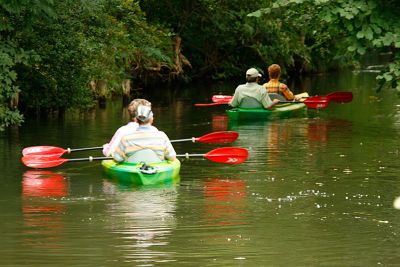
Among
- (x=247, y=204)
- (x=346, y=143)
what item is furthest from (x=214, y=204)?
(x=346, y=143)

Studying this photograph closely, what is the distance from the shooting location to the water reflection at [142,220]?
9.93m

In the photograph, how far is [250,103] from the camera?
22.4m

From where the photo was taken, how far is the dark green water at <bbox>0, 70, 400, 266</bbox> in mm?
9914

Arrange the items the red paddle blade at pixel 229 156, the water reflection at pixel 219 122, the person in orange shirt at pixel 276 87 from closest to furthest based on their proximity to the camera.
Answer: the red paddle blade at pixel 229 156, the water reflection at pixel 219 122, the person in orange shirt at pixel 276 87

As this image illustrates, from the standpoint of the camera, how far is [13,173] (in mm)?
14984

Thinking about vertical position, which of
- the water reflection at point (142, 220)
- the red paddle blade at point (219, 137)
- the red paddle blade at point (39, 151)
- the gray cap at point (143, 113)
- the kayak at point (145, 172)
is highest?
the gray cap at point (143, 113)

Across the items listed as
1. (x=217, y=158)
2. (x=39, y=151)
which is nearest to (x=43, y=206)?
(x=39, y=151)

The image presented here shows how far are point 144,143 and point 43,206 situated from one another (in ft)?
6.03

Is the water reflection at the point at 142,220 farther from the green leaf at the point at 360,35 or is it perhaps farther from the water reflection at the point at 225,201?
the green leaf at the point at 360,35

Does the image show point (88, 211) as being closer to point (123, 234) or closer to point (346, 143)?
point (123, 234)

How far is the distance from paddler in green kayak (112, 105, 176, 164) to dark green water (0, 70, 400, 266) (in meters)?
0.47

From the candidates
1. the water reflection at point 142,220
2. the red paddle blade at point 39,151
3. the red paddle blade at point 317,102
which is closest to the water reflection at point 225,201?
the water reflection at point 142,220

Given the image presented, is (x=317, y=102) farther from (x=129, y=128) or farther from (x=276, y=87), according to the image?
(x=129, y=128)

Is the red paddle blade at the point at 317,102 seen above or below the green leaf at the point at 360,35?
below
